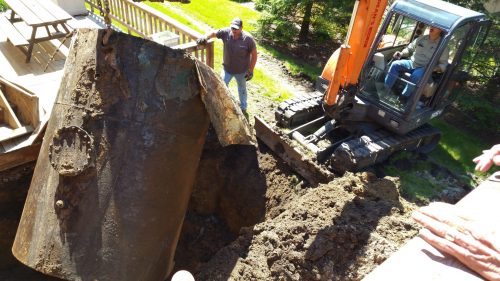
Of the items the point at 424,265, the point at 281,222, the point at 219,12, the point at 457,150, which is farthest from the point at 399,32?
the point at 219,12

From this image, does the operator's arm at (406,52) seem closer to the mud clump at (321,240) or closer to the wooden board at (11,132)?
the mud clump at (321,240)

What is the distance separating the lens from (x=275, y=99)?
775 centimetres

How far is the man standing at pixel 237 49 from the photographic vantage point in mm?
6277

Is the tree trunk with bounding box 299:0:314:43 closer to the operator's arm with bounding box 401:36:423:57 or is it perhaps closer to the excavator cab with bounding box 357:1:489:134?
the excavator cab with bounding box 357:1:489:134

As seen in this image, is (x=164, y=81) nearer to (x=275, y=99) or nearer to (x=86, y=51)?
(x=86, y=51)

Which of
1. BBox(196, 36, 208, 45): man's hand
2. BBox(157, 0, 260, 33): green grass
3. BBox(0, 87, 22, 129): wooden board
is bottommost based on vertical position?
BBox(157, 0, 260, 33): green grass

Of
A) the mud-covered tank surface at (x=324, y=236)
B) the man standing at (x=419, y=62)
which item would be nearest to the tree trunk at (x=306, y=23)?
the man standing at (x=419, y=62)

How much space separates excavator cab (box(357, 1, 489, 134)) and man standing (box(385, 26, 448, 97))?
0.23 ft

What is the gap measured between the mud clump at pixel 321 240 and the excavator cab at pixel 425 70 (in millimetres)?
1700

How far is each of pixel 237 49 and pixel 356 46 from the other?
76.7 inches

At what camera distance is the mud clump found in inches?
159

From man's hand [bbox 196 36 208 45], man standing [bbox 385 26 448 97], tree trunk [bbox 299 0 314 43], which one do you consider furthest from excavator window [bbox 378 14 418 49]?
tree trunk [bbox 299 0 314 43]

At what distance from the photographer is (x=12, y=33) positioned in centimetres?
729

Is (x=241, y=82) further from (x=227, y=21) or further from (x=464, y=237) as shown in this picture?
(x=464, y=237)
